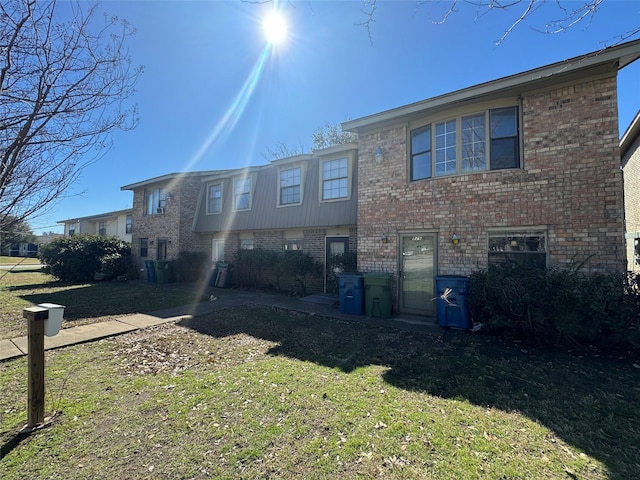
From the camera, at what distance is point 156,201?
1719 cm

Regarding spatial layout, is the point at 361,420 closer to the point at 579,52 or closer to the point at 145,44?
the point at 145,44

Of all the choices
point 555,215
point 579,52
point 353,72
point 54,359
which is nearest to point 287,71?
point 353,72

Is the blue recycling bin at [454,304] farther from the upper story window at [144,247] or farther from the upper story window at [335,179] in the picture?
the upper story window at [144,247]

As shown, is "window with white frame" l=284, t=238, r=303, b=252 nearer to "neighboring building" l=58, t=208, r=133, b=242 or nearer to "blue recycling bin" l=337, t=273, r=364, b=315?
"blue recycling bin" l=337, t=273, r=364, b=315

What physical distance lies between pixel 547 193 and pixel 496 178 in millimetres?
1032

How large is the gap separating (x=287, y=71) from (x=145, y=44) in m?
3.08

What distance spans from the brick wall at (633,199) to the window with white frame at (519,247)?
969cm

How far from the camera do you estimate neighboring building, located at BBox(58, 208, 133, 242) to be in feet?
81.7

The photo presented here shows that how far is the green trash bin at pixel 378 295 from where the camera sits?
771 centimetres

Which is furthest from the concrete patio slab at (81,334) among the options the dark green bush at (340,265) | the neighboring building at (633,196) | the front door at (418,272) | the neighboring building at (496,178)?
the neighboring building at (633,196)

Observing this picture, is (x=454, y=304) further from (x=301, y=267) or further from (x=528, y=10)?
(x=301, y=267)

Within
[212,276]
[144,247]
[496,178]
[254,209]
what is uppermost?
[254,209]

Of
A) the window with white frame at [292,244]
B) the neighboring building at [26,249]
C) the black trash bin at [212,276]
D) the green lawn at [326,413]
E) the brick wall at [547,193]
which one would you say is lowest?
the green lawn at [326,413]

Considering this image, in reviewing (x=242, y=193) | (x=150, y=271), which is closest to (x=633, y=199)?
(x=242, y=193)
